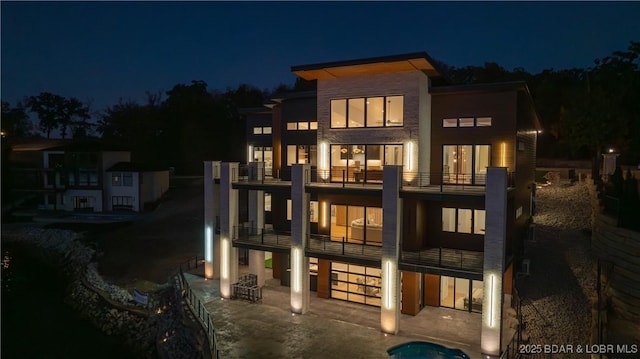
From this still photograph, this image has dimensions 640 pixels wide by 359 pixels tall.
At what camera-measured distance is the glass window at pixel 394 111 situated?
70.1 feet

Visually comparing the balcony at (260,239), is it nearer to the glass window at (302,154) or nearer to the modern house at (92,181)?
the glass window at (302,154)

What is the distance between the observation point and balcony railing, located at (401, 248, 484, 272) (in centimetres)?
1780

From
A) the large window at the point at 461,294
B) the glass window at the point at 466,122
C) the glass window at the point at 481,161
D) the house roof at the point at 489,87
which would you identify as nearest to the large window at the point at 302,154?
the house roof at the point at 489,87

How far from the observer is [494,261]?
16.4 meters

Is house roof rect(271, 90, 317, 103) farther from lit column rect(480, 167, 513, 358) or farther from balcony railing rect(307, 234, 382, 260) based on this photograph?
lit column rect(480, 167, 513, 358)

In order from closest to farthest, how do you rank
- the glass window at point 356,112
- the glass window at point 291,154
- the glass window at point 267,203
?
the glass window at point 356,112, the glass window at point 291,154, the glass window at point 267,203

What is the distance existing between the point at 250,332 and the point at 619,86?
1191 inches

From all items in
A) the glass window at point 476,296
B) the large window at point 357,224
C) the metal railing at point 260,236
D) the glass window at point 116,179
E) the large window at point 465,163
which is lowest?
the glass window at point 476,296

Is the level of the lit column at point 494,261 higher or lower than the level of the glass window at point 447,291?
higher

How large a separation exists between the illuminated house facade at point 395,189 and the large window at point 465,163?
52 millimetres

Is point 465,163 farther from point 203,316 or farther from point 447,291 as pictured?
point 203,316

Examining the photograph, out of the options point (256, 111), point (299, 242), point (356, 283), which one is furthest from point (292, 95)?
point (356, 283)

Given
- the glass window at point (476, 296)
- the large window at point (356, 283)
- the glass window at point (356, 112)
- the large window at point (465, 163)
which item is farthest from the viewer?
the glass window at point (356, 112)

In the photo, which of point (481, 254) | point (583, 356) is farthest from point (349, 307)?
point (583, 356)
